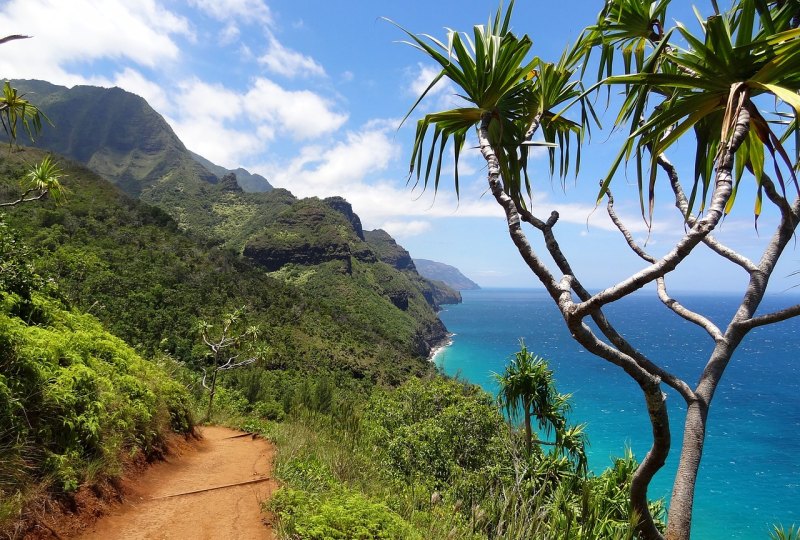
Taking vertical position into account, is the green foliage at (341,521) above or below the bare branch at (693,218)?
below

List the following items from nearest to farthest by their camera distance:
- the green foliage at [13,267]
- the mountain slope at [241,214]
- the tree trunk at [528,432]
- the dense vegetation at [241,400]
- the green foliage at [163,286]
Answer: the dense vegetation at [241,400] → the green foliage at [13,267] → the tree trunk at [528,432] → the green foliage at [163,286] → the mountain slope at [241,214]

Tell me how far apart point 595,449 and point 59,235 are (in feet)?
165

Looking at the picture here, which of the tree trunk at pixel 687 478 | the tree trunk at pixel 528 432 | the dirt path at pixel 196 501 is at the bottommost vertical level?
the dirt path at pixel 196 501

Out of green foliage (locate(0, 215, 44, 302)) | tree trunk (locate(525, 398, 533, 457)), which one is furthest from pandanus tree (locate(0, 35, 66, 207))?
tree trunk (locate(525, 398, 533, 457))

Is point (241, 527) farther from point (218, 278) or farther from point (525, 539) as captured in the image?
point (218, 278)

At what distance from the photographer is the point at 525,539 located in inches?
140

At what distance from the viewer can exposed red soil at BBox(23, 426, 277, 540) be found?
401 cm

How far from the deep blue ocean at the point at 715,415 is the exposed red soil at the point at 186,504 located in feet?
20.7

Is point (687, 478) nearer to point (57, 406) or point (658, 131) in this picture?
point (658, 131)

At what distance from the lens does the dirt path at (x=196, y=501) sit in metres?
4.12

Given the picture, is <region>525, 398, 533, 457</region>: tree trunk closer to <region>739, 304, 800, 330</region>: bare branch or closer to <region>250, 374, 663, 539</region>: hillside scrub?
<region>250, 374, 663, 539</region>: hillside scrub

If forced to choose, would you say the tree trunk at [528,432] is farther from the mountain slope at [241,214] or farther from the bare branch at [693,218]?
the mountain slope at [241,214]

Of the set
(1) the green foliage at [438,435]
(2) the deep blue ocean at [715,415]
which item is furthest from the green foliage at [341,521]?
(2) the deep blue ocean at [715,415]

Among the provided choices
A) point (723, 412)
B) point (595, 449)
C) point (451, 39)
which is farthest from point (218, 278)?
point (723, 412)
